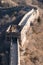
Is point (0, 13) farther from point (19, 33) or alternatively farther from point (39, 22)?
point (19, 33)

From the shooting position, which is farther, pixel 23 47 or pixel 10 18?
pixel 10 18

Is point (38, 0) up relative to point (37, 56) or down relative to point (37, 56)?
down

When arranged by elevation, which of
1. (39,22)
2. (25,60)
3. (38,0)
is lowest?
(38,0)

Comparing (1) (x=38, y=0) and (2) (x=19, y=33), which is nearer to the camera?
(2) (x=19, y=33)

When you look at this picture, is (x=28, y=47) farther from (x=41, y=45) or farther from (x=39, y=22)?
(x=39, y=22)

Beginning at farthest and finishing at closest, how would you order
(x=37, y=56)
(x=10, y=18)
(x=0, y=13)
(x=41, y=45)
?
(x=0, y=13)
(x=10, y=18)
(x=41, y=45)
(x=37, y=56)

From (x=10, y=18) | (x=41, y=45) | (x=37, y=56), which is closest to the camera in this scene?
(x=37, y=56)

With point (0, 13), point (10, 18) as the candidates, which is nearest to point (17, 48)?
point (10, 18)

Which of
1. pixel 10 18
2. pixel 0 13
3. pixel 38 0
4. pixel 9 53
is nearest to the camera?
pixel 9 53

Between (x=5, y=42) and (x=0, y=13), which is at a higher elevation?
(x=5, y=42)

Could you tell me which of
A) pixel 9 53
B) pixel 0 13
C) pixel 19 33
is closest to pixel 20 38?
pixel 19 33
